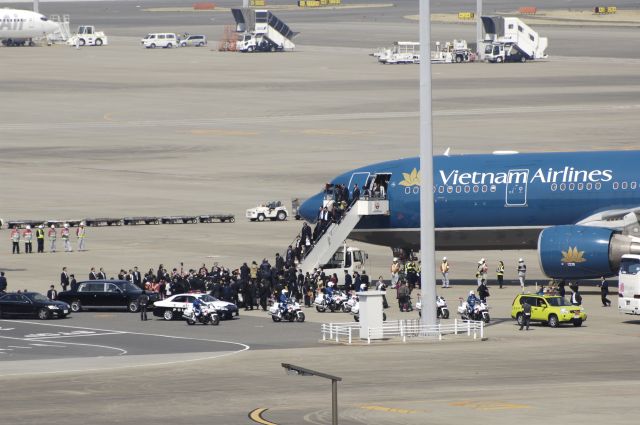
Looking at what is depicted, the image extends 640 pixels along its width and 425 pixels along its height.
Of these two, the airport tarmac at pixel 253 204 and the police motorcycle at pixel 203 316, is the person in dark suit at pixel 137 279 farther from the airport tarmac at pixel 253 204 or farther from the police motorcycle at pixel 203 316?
the police motorcycle at pixel 203 316

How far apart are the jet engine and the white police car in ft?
50.1

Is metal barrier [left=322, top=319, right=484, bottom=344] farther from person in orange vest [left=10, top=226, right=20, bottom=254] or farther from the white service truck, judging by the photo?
person in orange vest [left=10, top=226, right=20, bottom=254]

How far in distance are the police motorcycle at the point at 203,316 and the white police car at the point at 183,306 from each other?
31 cm

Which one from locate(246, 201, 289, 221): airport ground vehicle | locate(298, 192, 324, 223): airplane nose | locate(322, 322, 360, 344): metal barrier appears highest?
locate(246, 201, 289, 221): airport ground vehicle

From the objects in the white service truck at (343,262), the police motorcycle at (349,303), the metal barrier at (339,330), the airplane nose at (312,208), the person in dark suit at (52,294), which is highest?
the airplane nose at (312,208)

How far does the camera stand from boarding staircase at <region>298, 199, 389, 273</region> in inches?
3211

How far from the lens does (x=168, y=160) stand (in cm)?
13238

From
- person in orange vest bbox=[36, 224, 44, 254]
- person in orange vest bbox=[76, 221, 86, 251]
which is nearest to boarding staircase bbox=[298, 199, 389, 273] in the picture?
person in orange vest bbox=[76, 221, 86, 251]

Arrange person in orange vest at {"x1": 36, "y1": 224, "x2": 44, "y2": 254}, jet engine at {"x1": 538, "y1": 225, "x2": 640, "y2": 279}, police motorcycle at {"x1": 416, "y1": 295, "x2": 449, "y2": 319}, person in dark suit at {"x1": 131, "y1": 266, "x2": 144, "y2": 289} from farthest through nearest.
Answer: person in orange vest at {"x1": 36, "y1": 224, "x2": 44, "y2": 254} → person in dark suit at {"x1": 131, "y1": 266, "x2": 144, "y2": 289} → jet engine at {"x1": 538, "y1": 225, "x2": 640, "y2": 279} → police motorcycle at {"x1": 416, "y1": 295, "x2": 449, "y2": 319}

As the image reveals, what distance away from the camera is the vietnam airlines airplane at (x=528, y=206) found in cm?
7625

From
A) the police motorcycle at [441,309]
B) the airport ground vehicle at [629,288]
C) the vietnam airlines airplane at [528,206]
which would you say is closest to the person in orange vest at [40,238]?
the vietnam airlines airplane at [528,206]

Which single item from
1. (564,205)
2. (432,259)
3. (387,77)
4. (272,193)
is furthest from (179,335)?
(387,77)

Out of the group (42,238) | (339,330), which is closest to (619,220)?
(339,330)

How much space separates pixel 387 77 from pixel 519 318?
126m
